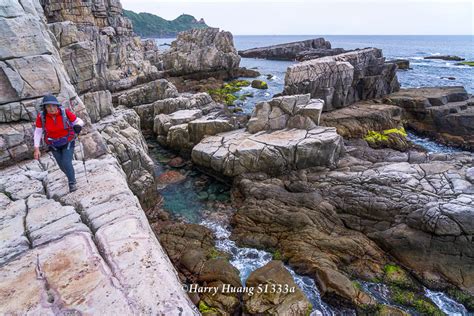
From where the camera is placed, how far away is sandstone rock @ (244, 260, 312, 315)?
10.6 m

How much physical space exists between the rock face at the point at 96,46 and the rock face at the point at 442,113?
33.4 meters

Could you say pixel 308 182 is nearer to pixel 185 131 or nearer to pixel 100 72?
pixel 185 131

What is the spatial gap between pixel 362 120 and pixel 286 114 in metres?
11.5

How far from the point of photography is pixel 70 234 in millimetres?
7020

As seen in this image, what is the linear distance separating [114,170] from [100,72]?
69.6ft

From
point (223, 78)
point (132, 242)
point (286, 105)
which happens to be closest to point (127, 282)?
point (132, 242)

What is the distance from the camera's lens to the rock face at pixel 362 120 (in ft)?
93.1

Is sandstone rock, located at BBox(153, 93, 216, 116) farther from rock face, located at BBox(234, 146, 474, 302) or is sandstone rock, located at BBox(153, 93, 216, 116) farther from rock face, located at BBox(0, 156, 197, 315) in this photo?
rock face, located at BBox(0, 156, 197, 315)

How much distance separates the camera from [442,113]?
3031cm

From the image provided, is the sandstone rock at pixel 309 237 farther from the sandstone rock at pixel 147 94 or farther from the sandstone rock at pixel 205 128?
the sandstone rock at pixel 147 94

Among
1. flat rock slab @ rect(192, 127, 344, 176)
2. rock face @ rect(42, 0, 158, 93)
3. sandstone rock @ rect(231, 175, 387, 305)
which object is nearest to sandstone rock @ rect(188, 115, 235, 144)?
flat rock slab @ rect(192, 127, 344, 176)

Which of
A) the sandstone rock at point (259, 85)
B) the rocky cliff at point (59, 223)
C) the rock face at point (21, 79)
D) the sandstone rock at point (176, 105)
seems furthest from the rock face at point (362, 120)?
the rock face at point (21, 79)

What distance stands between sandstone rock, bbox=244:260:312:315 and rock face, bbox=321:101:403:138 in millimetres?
19738

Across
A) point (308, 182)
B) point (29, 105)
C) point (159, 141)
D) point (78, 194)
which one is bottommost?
point (308, 182)
